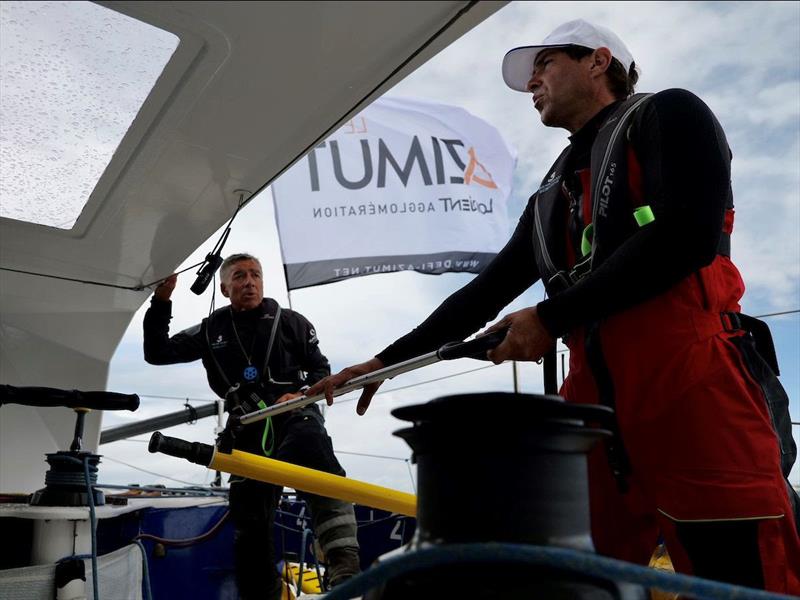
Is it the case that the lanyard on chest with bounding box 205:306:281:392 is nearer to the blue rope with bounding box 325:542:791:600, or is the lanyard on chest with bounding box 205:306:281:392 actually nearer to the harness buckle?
the harness buckle

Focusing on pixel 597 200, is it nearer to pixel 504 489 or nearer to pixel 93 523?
pixel 504 489

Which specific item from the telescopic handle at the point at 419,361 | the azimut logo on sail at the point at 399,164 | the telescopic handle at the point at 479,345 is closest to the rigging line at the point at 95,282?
the telescopic handle at the point at 419,361

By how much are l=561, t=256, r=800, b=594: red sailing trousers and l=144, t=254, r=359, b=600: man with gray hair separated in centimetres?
136

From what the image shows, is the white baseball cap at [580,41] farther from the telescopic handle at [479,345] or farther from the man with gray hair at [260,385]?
the man with gray hair at [260,385]

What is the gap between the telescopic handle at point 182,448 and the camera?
5.00 feet

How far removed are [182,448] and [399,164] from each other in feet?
19.8

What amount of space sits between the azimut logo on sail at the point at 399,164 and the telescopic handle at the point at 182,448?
16.8 feet

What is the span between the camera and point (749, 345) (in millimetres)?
1158

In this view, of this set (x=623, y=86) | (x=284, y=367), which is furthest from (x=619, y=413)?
(x=284, y=367)

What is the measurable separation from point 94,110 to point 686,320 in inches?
44.1

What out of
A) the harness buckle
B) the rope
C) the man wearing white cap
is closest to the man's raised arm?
the rope

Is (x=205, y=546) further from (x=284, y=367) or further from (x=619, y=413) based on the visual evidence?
(x=619, y=413)

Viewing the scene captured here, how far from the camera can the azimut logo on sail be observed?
676 cm

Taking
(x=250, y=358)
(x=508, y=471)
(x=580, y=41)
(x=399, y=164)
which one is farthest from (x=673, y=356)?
(x=399, y=164)
